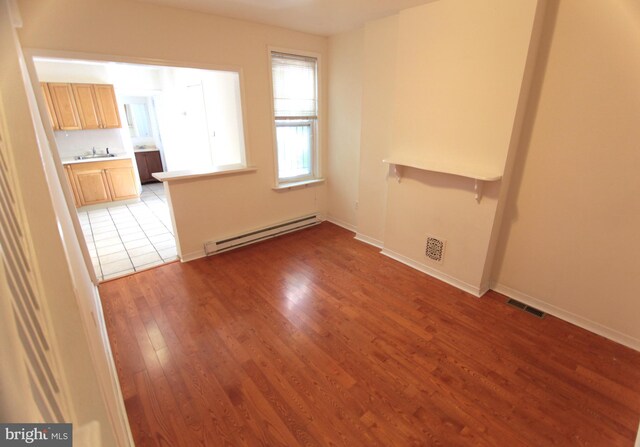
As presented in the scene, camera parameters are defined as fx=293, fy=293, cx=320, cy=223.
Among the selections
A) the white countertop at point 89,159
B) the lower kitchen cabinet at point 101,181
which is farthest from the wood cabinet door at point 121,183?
the white countertop at point 89,159

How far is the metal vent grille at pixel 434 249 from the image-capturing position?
3.05m

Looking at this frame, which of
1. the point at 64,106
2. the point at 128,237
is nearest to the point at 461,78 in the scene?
the point at 128,237

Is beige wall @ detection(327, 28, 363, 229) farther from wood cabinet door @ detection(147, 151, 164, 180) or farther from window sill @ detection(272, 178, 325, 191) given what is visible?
wood cabinet door @ detection(147, 151, 164, 180)

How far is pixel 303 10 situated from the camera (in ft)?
9.54

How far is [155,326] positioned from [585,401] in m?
3.08

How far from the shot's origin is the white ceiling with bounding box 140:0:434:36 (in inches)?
106

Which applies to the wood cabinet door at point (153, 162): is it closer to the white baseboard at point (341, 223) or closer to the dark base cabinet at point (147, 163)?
the dark base cabinet at point (147, 163)

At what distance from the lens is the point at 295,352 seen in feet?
7.13

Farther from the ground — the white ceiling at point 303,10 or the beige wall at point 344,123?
the white ceiling at point 303,10

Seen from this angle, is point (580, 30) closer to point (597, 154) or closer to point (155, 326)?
point (597, 154)

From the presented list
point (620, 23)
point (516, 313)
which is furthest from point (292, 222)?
point (620, 23)

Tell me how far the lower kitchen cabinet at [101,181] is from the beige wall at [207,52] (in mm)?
3152

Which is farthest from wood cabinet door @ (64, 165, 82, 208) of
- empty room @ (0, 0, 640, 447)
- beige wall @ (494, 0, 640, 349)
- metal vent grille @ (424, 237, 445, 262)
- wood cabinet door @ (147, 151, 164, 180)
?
beige wall @ (494, 0, 640, 349)

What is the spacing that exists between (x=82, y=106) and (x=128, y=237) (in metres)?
2.78
